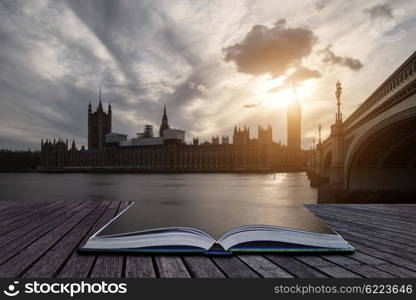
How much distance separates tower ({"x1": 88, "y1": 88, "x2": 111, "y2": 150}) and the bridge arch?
103 meters

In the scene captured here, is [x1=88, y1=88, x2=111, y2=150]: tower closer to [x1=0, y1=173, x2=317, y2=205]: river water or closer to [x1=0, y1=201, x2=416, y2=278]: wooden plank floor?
[x1=0, y1=173, x2=317, y2=205]: river water

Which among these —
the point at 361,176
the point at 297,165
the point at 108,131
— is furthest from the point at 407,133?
the point at 108,131

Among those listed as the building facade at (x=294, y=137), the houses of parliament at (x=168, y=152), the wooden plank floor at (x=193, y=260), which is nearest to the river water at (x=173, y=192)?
the wooden plank floor at (x=193, y=260)

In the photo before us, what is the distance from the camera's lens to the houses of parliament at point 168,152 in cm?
7862

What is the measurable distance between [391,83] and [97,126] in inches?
4441

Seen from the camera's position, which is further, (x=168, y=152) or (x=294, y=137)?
(x=294, y=137)

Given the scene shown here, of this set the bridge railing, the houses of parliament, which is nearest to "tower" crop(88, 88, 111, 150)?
the houses of parliament

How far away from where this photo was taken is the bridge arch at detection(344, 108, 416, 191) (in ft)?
33.8

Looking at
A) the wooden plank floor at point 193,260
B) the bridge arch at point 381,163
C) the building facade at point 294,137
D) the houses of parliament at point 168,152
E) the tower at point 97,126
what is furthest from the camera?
the tower at point 97,126

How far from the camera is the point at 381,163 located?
42.0ft

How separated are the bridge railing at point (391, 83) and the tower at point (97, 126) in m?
106

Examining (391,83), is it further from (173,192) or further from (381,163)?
(173,192)

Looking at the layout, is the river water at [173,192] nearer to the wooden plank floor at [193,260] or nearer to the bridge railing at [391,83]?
the wooden plank floor at [193,260]

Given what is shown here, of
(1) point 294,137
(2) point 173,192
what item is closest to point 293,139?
(1) point 294,137
